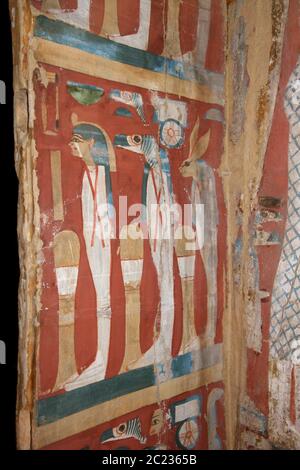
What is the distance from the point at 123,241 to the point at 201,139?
73cm

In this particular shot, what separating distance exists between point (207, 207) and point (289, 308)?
0.65m

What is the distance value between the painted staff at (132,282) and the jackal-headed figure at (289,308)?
0.67 m

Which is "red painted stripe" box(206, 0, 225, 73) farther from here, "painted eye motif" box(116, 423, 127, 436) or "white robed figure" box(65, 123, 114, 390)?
"painted eye motif" box(116, 423, 127, 436)

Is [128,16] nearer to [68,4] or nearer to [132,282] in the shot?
[68,4]

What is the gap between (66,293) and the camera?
5.13 ft

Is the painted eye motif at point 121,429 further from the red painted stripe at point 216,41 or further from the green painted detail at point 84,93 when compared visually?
the red painted stripe at point 216,41

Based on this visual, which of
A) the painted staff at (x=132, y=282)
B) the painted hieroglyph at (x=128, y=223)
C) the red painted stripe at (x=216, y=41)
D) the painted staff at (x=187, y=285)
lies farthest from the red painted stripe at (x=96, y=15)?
the painted staff at (x=187, y=285)

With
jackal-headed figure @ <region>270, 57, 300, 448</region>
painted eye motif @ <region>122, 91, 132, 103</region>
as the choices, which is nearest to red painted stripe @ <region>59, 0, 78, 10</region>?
painted eye motif @ <region>122, 91, 132, 103</region>

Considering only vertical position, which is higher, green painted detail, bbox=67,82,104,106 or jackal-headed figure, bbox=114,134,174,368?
green painted detail, bbox=67,82,104,106

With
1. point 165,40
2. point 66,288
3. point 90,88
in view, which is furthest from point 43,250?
point 165,40

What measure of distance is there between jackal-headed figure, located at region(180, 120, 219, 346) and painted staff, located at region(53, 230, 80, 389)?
0.72 m

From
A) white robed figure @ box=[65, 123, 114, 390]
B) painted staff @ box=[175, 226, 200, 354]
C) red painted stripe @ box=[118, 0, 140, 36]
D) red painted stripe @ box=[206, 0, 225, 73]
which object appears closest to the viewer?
white robed figure @ box=[65, 123, 114, 390]

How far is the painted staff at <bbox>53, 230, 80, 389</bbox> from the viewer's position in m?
1.54

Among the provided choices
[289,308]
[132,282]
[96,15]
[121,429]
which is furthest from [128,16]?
[121,429]
